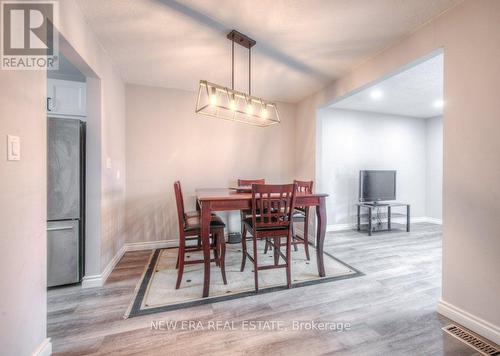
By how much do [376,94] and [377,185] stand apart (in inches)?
71.9

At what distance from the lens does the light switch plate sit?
107 cm

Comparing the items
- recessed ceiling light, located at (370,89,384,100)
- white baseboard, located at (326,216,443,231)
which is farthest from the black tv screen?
recessed ceiling light, located at (370,89,384,100)

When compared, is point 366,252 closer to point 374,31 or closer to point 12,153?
point 374,31

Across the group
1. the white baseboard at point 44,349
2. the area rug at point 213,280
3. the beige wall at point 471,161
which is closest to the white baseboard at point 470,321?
the beige wall at point 471,161

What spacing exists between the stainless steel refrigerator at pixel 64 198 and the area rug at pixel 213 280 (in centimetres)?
73

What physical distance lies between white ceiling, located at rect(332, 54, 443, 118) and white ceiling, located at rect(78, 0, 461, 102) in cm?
69

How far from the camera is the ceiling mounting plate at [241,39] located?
6.82ft

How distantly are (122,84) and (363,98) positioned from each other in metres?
3.84

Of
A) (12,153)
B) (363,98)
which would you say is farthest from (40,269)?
(363,98)

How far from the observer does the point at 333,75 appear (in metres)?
2.96

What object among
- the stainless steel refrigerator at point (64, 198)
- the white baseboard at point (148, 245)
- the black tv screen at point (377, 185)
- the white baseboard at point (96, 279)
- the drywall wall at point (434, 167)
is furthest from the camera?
the drywall wall at point (434, 167)

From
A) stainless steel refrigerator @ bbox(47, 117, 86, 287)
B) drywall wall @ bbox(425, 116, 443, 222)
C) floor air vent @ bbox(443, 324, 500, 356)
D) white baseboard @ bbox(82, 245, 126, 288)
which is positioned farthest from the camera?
drywall wall @ bbox(425, 116, 443, 222)

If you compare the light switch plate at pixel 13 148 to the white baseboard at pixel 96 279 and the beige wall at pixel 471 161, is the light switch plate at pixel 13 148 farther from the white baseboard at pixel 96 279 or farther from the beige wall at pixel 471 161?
the beige wall at pixel 471 161

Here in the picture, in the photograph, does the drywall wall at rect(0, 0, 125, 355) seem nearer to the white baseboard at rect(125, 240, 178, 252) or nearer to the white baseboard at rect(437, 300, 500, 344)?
the white baseboard at rect(125, 240, 178, 252)
